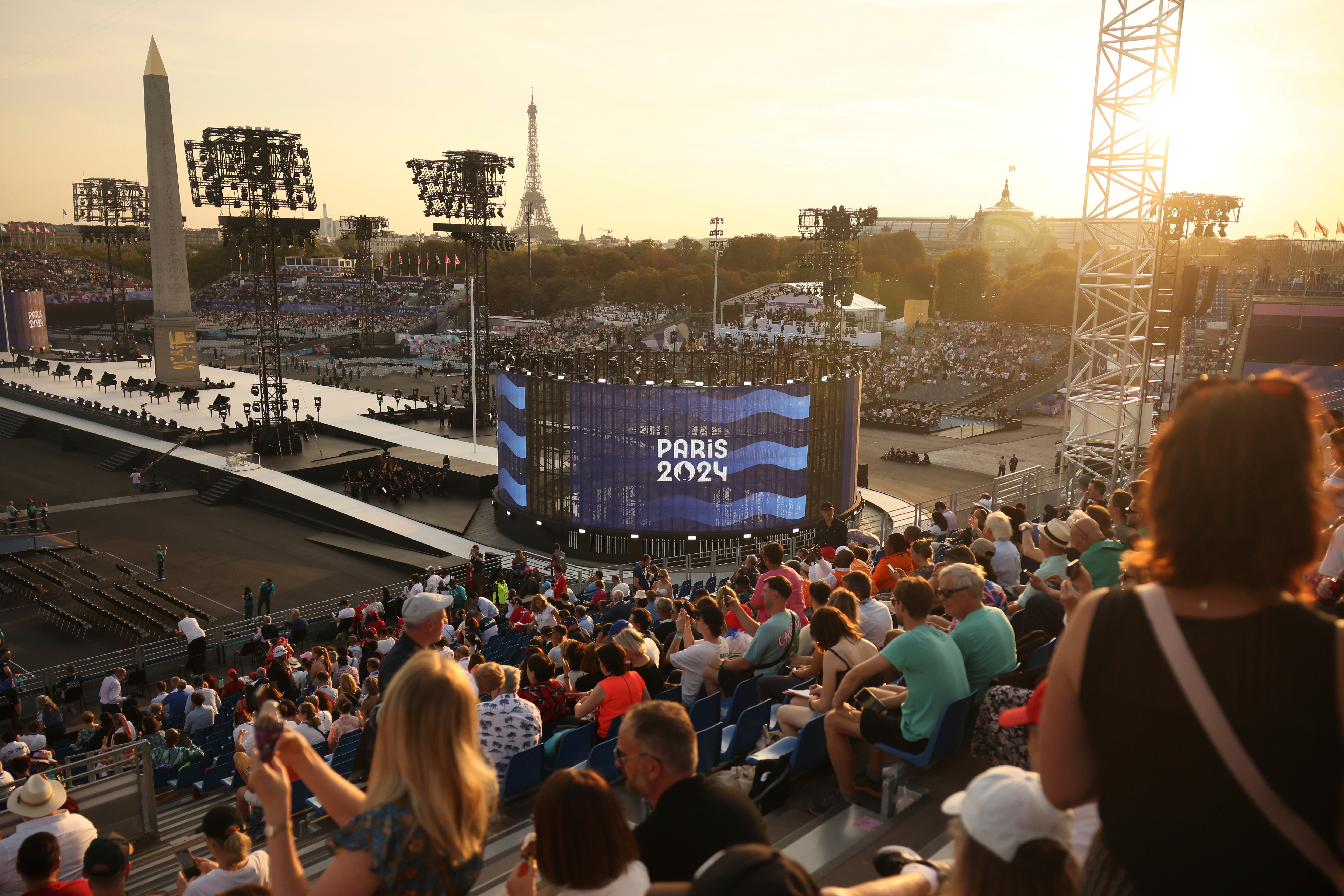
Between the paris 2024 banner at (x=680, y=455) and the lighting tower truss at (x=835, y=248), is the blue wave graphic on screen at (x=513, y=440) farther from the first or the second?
the lighting tower truss at (x=835, y=248)

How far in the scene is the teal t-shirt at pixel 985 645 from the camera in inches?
210

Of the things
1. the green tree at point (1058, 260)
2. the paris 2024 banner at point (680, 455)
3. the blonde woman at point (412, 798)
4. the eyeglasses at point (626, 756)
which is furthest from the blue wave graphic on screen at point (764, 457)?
the green tree at point (1058, 260)

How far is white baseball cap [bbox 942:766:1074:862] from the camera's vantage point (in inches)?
79.1

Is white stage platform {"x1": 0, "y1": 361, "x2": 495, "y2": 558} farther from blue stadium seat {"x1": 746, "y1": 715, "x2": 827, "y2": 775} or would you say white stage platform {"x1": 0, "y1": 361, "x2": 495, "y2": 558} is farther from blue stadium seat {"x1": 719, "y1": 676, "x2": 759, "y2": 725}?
blue stadium seat {"x1": 746, "y1": 715, "x2": 827, "y2": 775}

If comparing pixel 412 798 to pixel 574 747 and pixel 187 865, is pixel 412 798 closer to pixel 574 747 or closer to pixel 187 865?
pixel 574 747

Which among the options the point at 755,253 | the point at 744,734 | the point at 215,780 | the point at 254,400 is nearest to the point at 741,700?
the point at 744,734

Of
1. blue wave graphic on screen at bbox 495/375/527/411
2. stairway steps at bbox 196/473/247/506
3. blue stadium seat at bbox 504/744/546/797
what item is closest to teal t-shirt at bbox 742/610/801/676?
blue stadium seat at bbox 504/744/546/797

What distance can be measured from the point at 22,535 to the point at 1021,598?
25607 millimetres

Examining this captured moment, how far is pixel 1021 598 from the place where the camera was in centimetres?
720

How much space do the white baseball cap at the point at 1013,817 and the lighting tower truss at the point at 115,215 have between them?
6397 centimetres

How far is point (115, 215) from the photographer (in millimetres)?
58812

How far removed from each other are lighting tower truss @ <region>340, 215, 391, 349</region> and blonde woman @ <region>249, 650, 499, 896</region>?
59.3 metres

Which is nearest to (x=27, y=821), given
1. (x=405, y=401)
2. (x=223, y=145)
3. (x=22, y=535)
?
(x=22, y=535)

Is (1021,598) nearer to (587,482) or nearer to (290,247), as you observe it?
(587,482)
